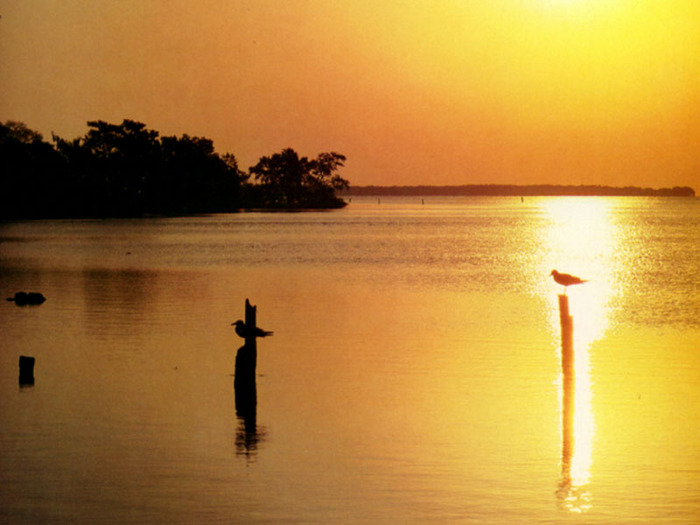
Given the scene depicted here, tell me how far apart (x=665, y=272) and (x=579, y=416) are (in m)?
46.5

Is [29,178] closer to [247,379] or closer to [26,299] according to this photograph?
[26,299]

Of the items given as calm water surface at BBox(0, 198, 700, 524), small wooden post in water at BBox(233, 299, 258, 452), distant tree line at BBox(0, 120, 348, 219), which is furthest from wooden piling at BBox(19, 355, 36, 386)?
distant tree line at BBox(0, 120, 348, 219)

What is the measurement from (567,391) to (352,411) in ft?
15.9

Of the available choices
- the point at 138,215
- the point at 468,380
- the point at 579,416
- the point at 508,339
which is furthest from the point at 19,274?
the point at 138,215

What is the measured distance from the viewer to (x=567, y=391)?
22.6m

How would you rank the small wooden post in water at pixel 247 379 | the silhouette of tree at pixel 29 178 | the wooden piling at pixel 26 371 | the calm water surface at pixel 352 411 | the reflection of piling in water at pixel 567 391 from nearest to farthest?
the calm water surface at pixel 352 411
the reflection of piling in water at pixel 567 391
the small wooden post in water at pixel 247 379
the wooden piling at pixel 26 371
the silhouette of tree at pixel 29 178

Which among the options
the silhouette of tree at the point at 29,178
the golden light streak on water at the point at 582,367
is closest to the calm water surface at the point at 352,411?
the golden light streak on water at the point at 582,367

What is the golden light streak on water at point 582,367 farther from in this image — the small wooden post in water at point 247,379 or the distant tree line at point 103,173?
the distant tree line at point 103,173

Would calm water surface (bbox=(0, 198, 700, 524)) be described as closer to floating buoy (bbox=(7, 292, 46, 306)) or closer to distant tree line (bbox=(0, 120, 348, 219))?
floating buoy (bbox=(7, 292, 46, 306))

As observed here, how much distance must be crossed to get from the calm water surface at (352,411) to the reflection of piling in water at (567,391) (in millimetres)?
125

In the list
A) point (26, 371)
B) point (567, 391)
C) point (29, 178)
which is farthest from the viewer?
point (29, 178)

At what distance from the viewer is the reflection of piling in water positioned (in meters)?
17.2

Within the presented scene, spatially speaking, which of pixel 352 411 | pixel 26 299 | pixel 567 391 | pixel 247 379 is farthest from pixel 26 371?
pixel 26 299

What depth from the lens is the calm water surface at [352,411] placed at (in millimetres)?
14797
